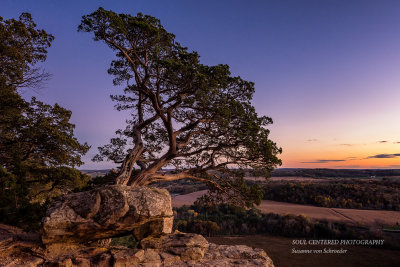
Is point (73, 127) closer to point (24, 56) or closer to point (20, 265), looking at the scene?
point (24, 56)

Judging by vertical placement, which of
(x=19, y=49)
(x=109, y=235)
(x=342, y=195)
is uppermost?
(x=19, y=49)

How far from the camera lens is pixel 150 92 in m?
7.82

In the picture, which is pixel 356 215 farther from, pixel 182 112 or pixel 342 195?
pixel 182 112

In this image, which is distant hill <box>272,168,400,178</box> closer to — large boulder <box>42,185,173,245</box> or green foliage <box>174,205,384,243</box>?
green foliage <box>174,205,384,243</box>

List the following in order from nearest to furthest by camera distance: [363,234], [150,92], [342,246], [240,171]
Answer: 1. [150,92]
2. [240,171]
3. [342,246]
4. [363,234]

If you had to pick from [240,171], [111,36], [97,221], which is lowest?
[97,221]

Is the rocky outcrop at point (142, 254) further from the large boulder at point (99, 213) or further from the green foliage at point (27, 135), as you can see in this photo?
the green foliage at point (27, 135)

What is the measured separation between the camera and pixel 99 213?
4688 mm

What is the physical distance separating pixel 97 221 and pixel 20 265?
1479 mm

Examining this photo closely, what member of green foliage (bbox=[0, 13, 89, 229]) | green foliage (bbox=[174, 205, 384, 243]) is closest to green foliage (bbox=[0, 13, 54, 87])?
green foliage (bbox=[0, 13, 89, 229])

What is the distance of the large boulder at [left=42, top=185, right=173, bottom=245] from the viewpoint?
4.41 metres

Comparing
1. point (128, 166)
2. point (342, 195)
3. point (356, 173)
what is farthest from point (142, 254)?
point (356, 173)

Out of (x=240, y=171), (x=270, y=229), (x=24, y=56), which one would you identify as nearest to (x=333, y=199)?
(x=270, y=229)

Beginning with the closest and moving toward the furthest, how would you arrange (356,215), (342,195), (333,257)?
(333,257)
(356,215)
(342,195)
